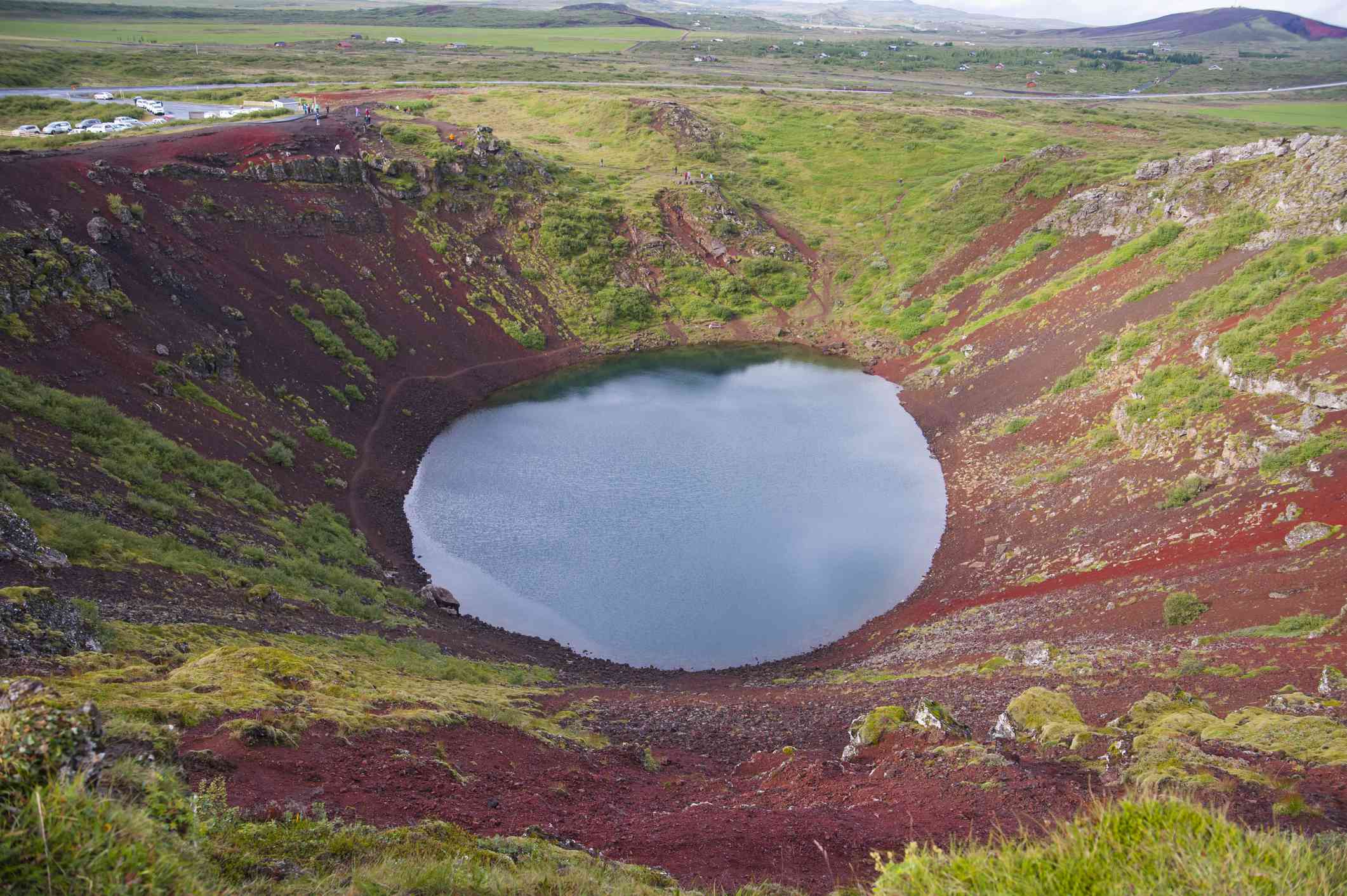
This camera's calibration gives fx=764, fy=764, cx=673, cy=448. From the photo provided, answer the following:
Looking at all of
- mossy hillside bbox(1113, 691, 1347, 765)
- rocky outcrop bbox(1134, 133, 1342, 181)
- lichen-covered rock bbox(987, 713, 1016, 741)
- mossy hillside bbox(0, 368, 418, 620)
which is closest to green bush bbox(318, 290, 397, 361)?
mossy hillside bbox(0, 368, 418, 620)

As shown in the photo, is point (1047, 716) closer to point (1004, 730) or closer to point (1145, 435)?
point (1004, 730)

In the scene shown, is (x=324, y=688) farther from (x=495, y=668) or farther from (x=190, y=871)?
(x=190, y=871)

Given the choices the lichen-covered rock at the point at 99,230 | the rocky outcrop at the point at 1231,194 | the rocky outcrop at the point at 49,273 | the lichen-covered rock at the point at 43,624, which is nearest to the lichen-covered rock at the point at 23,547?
the lichen-covered rock at the point at 43,624

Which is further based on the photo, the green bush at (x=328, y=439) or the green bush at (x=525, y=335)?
the green bush at (x=525, y=335)

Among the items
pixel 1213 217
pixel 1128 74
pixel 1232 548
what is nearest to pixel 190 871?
pixel 1232 548

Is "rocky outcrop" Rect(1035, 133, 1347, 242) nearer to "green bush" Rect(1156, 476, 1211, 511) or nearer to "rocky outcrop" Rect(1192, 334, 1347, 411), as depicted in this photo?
"rocky outcrop" Rect(1192, 334, 1347, 411)

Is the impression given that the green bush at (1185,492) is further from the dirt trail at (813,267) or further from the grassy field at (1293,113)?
the grassy field at (1293,113)

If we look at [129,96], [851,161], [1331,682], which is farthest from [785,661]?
[129,96]
